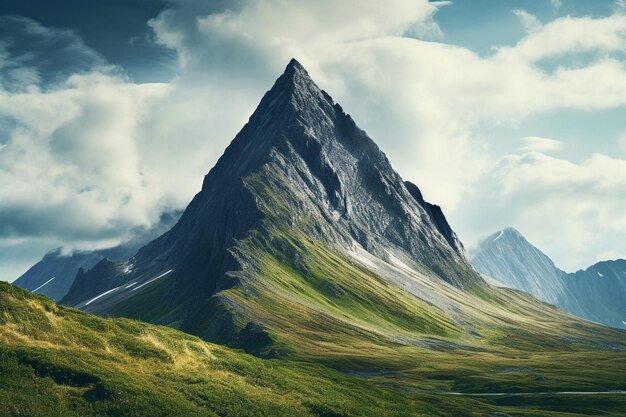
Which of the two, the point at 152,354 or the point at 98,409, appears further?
the point at 152,354

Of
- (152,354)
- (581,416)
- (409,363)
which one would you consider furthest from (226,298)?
(152,354)

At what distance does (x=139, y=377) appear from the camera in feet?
147

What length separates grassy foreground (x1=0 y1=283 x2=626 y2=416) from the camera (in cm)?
3931

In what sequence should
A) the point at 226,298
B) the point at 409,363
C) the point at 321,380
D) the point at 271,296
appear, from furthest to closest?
1. the point at 271,296
2. the point at 226,298
3. the point at 409,363
4. the point at 321,380

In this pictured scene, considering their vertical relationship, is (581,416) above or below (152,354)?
below

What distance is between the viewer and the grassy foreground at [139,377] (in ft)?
129

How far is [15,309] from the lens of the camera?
45281 mm

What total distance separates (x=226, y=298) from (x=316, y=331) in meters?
29.7

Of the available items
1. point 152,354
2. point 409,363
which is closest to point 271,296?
point 409,363

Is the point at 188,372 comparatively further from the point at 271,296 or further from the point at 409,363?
the point at 271,296

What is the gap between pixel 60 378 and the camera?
40656mm

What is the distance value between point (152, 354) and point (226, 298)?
415 ft

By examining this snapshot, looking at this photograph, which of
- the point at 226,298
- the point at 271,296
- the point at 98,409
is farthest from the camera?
the point at 271,296

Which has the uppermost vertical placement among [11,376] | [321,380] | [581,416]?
[11,376]
